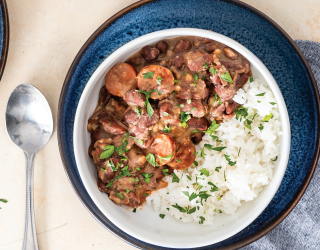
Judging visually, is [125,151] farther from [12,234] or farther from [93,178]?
[12,234]

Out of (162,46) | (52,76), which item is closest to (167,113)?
(162,46)

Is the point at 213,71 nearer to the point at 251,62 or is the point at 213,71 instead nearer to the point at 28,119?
the point at 251,62

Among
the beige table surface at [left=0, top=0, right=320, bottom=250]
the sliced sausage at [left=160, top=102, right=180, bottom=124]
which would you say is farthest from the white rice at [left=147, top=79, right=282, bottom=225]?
the beige table surface at [left=0, top=0, right=320, bottom=250]

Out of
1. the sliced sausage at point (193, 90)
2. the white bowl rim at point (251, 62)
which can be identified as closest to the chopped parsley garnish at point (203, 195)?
the white bowl rim at point (251, 62)

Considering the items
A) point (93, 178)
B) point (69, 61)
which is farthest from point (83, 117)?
point (69, 61)

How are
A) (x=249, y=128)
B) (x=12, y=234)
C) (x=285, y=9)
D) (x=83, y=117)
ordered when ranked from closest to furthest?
(x=83, y=117)
(x=249, y=128)
(x=285, y=9)
(x=12, y=234)

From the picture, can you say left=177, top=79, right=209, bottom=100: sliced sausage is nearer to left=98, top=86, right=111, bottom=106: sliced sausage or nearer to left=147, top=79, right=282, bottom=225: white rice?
left=147, top=79, right=282, bottom=225: white rice

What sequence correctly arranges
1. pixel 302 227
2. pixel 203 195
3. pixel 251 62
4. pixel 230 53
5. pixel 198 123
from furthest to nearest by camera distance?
pixel 302 227, pixel 203 195, pixel 198 123, pixel 230 53, pixel 251 62
